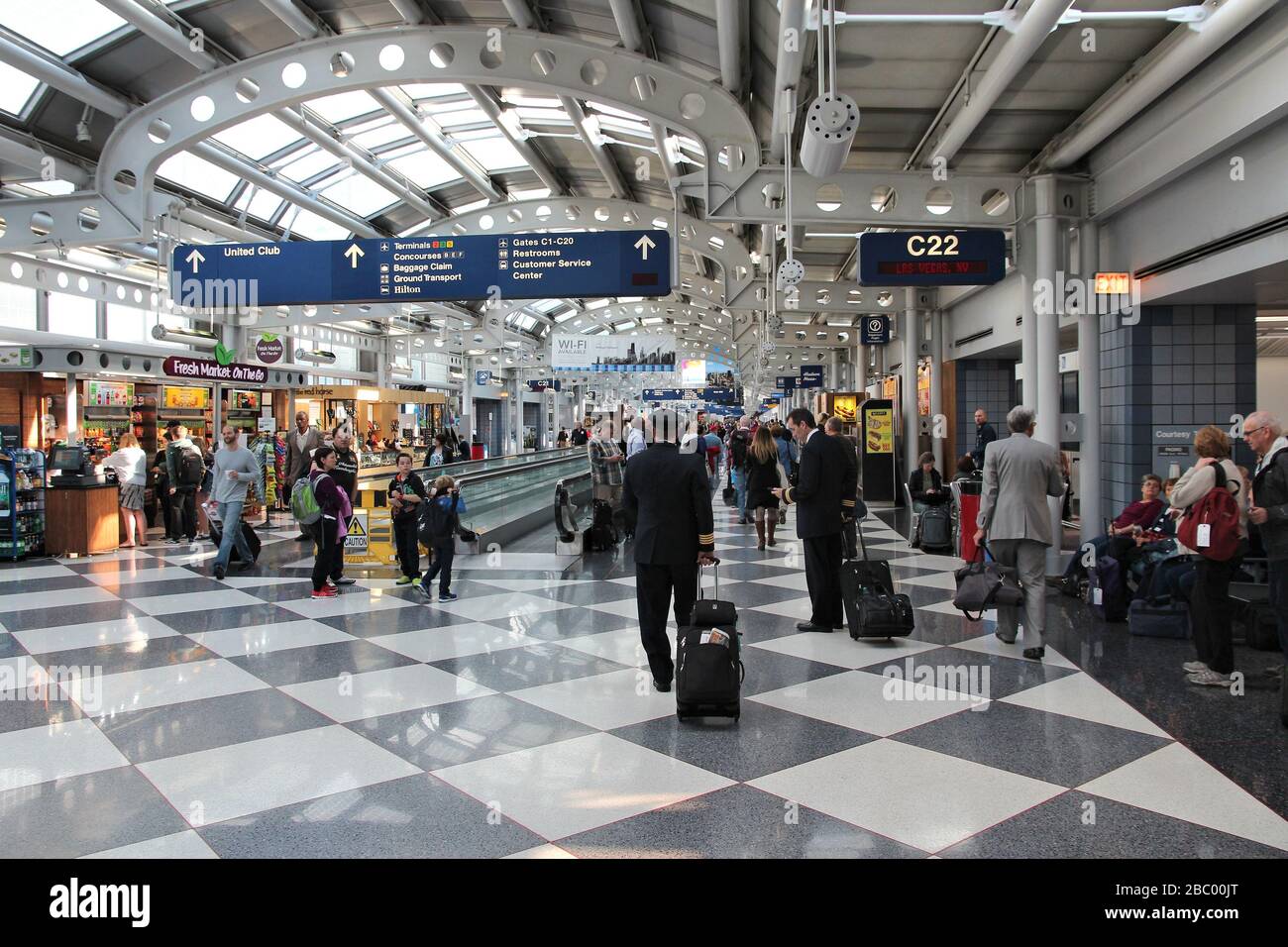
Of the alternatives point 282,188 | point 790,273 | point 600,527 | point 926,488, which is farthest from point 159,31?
point 926,488

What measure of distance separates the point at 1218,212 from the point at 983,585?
4016mm

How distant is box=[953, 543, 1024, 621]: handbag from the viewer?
223 inches

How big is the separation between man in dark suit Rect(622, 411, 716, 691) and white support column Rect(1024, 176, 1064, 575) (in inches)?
215

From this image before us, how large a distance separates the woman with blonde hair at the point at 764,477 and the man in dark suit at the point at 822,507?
365 cm

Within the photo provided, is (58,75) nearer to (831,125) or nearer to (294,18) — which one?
(294,18)

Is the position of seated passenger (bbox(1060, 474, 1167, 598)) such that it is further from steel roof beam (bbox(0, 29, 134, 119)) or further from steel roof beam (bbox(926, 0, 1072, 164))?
steel roof beam (bbox(0, 29, 134, 119))

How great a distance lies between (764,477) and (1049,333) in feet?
11.7

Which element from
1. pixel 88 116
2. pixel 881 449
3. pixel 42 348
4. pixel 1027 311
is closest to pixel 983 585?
pixel 1027 311

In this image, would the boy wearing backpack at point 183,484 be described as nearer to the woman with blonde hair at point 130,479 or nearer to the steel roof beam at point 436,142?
the woman with blonde hair at point 130,479

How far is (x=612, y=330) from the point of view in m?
44.5

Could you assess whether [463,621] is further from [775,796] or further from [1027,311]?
[1027,311]

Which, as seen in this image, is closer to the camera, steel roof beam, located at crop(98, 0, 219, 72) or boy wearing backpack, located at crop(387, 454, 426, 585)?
boy wearing backpack, located at crop(387, 454, 426, 585)

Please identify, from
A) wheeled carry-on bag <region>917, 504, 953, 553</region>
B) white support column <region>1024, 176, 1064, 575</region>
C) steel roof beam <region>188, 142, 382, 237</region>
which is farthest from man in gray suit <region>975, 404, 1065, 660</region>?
steel roof beam <region>188, 142, 382, 237</region>
